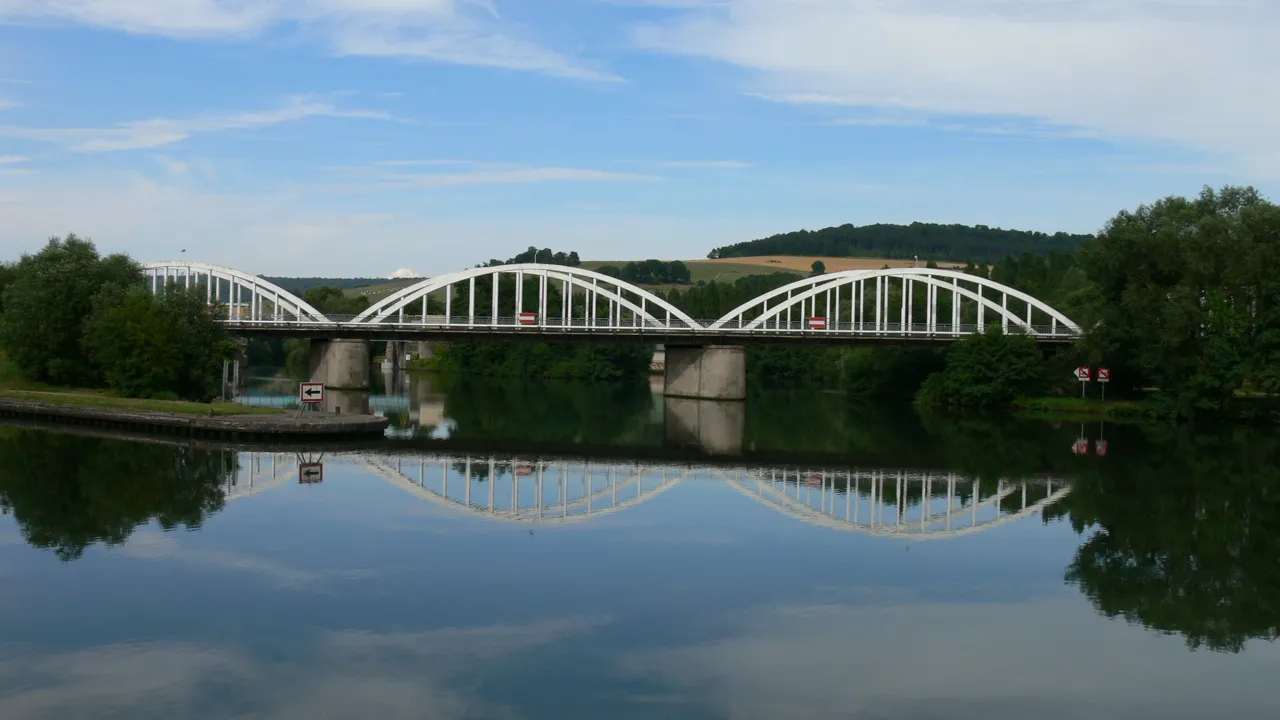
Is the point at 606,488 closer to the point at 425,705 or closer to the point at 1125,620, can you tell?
the point at 1125,620

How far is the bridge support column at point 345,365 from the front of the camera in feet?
294

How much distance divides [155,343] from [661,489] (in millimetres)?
31464

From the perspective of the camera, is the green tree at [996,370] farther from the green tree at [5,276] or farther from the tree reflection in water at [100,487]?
the green tree at [5,276]

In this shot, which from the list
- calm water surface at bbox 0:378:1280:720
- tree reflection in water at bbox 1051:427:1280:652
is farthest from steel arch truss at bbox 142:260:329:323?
tree reflection in water at bbox 1051:427:1280:652

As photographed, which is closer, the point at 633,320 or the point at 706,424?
the point at 706,424

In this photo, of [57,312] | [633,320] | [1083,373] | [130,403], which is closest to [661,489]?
[130,403]

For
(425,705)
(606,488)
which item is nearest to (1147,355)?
(606,488)

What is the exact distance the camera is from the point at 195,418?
2019 inches

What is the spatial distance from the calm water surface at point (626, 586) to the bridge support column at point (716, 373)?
4104cm

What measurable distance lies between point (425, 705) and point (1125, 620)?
499 inches

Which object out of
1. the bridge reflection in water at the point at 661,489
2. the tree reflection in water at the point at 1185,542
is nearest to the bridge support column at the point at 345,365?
the bridge reflection in water at the point at 661,489

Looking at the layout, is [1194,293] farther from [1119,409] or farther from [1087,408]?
[1087,408]

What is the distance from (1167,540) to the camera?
29.9m

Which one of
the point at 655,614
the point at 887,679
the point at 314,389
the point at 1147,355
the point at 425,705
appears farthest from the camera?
the point at 1147,355
